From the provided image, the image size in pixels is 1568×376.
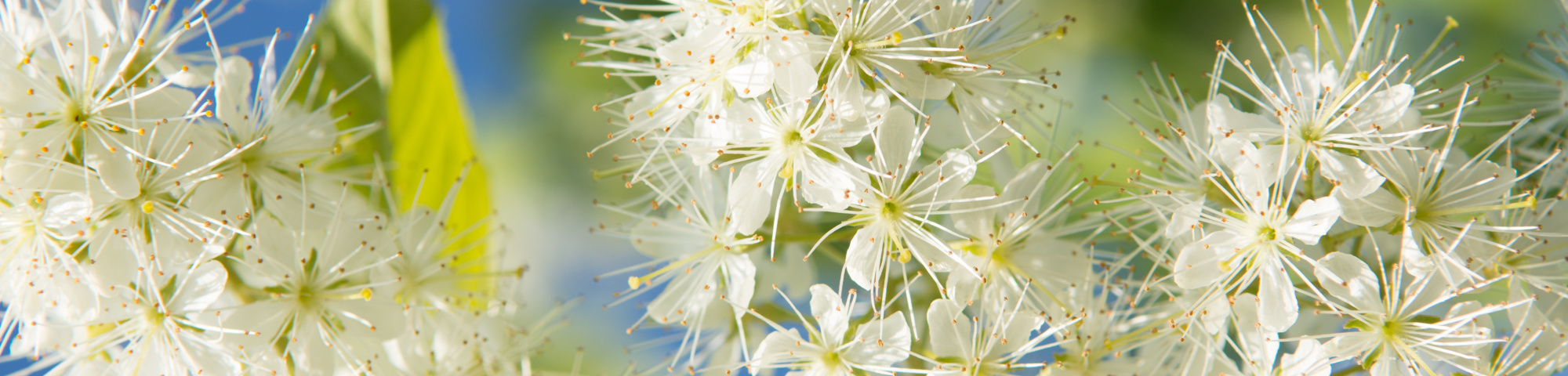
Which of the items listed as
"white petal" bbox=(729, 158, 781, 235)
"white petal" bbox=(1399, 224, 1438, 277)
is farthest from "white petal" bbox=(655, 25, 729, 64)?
"white petal" bbox=(1399, 224, 1438, 277)

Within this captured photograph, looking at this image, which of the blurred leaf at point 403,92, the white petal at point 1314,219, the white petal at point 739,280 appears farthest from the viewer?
the blurred leaf at point 403,92

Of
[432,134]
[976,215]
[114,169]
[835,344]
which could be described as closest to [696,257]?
[835,344]

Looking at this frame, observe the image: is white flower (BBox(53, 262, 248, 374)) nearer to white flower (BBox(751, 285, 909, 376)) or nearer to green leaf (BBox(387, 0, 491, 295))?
green leaf (BBox(387, 0, 491, 295))

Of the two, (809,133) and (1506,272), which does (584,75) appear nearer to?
(809,133)

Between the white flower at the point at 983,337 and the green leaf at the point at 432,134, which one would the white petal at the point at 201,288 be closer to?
the green leaf at the point at 432,134

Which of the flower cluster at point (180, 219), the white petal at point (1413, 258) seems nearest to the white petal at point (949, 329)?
the white petal at point (1413, 258)

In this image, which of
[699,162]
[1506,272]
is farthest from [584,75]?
[1506,272]
